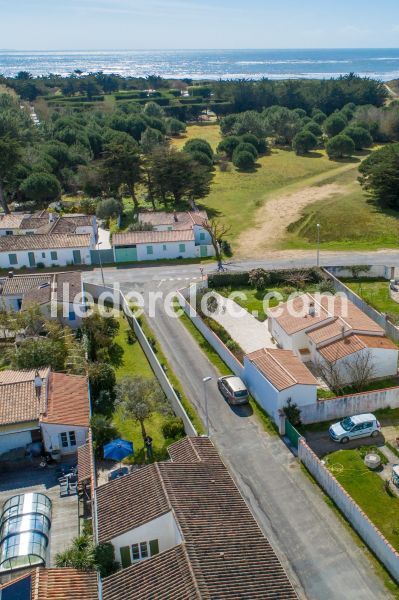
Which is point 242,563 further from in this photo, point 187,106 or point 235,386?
point 187,106

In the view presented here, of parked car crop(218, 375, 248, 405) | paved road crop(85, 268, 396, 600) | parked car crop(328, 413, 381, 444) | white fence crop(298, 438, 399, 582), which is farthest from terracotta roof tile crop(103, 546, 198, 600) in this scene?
parked car crop(218, 375, 248, 405)

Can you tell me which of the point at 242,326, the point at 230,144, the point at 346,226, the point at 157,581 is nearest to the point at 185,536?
the point at 157,581

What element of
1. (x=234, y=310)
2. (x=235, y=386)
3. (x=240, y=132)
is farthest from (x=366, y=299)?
(x=240, y=132)

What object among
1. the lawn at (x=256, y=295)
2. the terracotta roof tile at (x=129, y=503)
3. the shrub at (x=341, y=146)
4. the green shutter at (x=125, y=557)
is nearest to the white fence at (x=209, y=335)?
the lawn at (x=256, y=295)

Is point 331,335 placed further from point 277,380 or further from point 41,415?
point 41,415

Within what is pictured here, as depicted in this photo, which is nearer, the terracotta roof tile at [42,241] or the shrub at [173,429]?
the shrub at [173,429]

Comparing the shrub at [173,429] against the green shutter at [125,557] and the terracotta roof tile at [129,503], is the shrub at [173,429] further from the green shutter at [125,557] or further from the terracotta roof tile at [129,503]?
the green shutter at [125,557]
